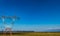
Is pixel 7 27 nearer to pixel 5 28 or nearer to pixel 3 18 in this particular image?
pixel 5 28

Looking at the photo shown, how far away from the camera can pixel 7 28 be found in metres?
8.43

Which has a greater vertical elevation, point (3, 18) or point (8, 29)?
point (3, 18)

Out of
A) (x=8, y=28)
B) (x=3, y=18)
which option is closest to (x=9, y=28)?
(x=8, y=28)

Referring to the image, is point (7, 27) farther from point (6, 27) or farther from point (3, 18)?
point (3, 18)

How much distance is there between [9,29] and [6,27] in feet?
0.69

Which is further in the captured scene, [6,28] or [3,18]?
[6,28]

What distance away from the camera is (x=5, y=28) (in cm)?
855

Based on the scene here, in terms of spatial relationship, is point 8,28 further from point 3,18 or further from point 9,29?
point 3,18

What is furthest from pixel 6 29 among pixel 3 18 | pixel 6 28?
pixel 3 18

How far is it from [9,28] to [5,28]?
0.99ft

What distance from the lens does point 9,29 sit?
8.44 m

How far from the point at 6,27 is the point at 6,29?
11cm

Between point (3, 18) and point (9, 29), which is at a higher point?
point (3, 18)

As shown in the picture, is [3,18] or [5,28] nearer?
[3,18]
